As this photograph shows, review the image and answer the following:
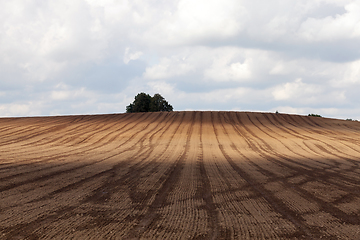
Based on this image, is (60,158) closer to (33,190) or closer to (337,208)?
(33,190)

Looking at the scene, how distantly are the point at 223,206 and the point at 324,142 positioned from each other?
17696mm

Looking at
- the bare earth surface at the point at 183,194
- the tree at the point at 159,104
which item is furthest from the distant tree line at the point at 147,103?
the bare earth surface at the point at 183,194

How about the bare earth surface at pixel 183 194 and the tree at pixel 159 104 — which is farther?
the tree at pixel 159 104

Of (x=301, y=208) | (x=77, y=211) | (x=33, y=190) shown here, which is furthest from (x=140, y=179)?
(x=301, y=208)

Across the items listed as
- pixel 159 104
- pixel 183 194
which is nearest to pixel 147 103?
pixel 159 104

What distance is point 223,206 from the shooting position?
6750 millimetres

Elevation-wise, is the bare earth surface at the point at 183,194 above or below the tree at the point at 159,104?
below

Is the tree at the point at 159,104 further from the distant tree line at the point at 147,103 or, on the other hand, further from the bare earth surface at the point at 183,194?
the bare earth surface at the point at 183,194

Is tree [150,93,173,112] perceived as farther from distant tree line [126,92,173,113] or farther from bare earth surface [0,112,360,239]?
bare earth surface [0,112,360,239]

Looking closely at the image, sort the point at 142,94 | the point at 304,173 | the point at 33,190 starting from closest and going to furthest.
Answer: the point at 33,190
the point at 304,173
the point at 142,94

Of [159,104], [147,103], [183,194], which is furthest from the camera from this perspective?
[159,104]

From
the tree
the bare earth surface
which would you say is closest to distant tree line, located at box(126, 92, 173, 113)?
the tree

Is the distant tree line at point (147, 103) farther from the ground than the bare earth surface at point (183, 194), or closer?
farther from the ground

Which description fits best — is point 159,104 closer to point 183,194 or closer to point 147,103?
point 147,103
